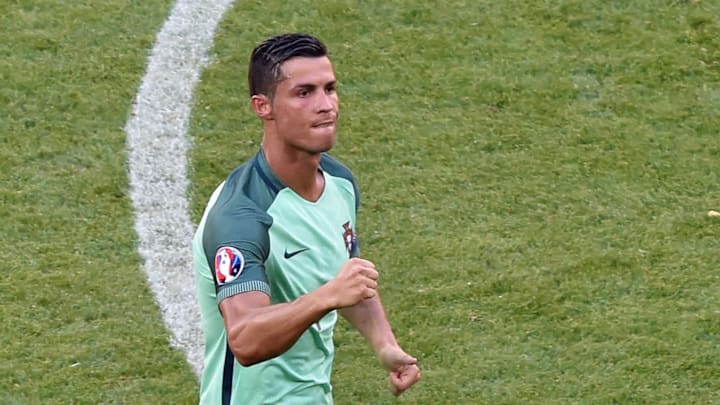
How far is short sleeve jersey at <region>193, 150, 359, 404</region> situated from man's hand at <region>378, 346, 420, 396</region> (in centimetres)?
24

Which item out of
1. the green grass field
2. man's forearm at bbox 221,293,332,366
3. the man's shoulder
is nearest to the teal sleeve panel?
man's forearm at bbox 221,293,332,366

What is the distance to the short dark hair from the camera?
4.17 m

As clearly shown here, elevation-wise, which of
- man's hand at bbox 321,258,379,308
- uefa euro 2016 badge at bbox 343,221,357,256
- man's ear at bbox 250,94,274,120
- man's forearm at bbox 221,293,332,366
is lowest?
uefa euro 2016 badge at bbox 343,221,357,256

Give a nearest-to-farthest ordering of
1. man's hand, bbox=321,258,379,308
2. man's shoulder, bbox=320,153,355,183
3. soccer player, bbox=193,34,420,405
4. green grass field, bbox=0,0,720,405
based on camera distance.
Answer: man's hand, bbox=321,258,379,308
soccer player, bbox=193,34,420,405
man's shoulder, bbox=320,153,355,183
green grass field, bbox=0,0,720,405

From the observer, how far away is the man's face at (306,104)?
4129mm

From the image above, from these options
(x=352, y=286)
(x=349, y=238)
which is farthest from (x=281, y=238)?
(x=352, y=286)

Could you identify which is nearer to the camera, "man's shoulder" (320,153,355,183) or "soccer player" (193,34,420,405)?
"soccer player" (193,34,420,405)

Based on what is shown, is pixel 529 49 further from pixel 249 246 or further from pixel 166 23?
pixel 249 246

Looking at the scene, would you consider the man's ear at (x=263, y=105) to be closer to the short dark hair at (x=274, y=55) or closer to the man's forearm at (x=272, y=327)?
the short dark hair at (x=274, y=55)

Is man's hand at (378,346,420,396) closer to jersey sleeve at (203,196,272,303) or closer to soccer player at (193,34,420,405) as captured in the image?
soccer player at (193,34,420,405)

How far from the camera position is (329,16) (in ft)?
28.5

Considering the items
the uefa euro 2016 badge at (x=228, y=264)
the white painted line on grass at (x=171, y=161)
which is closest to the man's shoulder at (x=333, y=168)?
the uefa euro 2016 badge at (x=228, y=264)

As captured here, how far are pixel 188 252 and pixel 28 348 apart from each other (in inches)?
39.7

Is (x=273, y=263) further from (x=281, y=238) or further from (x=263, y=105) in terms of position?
(x=263, y=105)
